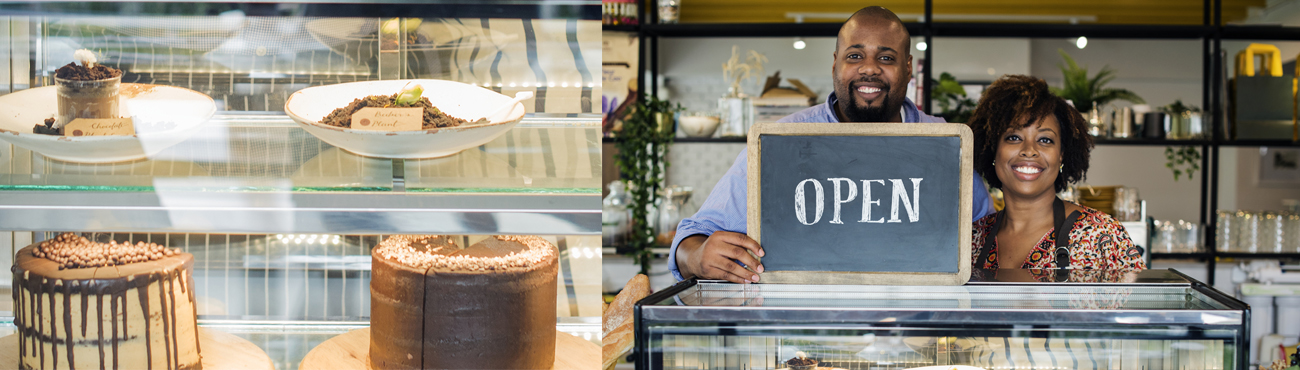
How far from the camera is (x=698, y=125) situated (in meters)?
3.69

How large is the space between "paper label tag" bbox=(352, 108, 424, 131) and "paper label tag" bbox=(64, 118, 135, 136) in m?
0.31

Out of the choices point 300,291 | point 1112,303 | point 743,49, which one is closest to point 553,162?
point 300,291

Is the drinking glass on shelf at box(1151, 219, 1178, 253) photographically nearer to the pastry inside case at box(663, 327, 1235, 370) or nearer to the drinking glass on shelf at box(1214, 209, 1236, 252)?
the drinking glass on shelf at box(1214, 209, 1236, 252)

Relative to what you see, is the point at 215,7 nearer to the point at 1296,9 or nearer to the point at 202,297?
the point at 202,297

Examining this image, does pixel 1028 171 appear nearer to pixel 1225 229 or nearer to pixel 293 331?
pixel 293 331

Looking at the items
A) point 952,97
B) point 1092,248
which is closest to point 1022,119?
point 1092,248

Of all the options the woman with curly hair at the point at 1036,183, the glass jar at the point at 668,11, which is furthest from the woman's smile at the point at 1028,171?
the glass jar at the point at 668,11

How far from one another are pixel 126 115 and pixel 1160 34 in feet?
13.8

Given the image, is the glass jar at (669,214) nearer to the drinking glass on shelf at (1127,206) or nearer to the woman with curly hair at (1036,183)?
the drinking glass on shelf at (1127,206)

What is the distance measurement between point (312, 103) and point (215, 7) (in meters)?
0.19

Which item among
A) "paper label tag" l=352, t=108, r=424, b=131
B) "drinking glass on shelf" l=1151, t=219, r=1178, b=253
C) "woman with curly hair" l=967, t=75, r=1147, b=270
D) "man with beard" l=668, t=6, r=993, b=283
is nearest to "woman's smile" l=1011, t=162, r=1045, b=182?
"woman with curly hair" l=967, t=75, r=1147, b=270

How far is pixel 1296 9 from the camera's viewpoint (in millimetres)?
3850

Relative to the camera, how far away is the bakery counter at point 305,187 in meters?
0.90

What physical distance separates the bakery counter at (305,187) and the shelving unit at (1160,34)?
8.92 ft
